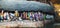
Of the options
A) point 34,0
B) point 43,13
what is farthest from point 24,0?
point 43,13

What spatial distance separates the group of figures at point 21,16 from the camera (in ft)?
5.87

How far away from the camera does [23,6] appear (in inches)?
72.5

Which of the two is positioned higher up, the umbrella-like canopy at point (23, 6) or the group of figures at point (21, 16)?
the umbrella-like canopy at point (23, 6)

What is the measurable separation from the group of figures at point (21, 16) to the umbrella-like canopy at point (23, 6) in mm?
45

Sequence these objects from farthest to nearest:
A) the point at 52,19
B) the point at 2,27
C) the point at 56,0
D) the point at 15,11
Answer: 1. the point at 56,0
2. the point at 52,19
3. the point at 15,11
4. the point at 2,27

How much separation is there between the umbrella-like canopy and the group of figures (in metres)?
0.04

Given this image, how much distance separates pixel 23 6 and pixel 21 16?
4.4 inches

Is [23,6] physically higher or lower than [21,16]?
higher

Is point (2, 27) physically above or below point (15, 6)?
below

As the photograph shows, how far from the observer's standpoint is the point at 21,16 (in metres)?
1.82

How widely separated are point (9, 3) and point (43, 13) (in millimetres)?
390

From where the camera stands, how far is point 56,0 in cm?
255

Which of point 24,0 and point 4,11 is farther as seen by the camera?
point 24,0

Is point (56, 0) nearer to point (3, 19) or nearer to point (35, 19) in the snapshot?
point (35, 19)
